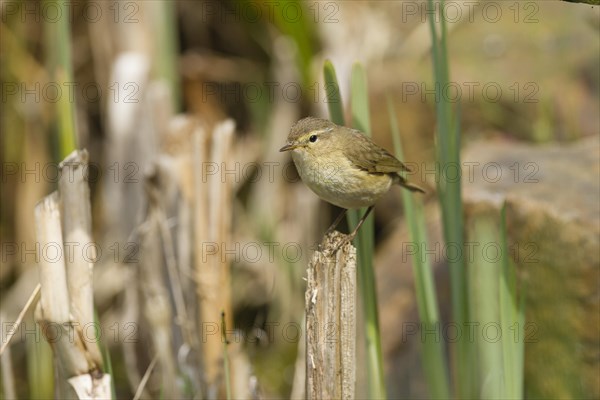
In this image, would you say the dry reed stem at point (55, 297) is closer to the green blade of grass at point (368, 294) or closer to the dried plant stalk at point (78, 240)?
the dried plant stalk at point (78, 240)

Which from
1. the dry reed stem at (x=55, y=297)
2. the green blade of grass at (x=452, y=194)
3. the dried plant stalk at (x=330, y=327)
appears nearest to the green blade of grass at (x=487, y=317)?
the green blade of grass at (x=452, y=194)

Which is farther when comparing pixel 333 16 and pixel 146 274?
pixel 333 16

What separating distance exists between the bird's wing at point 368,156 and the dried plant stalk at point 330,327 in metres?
0.67

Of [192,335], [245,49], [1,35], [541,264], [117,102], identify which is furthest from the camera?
[245,49]

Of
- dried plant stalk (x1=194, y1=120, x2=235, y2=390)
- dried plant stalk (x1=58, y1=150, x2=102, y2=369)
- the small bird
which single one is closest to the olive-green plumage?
the small bird

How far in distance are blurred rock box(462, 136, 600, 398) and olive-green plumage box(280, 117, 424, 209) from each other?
1.57ft

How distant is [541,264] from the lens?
9.40ft

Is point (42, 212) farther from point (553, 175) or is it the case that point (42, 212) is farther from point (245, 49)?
point (245, 49)

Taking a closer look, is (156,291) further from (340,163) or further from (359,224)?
(359,224)

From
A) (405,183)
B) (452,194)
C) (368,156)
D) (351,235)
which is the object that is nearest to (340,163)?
(368,156)

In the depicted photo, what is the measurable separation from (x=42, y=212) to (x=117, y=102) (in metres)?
2.18

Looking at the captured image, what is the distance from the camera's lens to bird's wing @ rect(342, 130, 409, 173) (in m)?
3.06

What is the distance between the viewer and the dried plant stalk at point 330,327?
2385 millimetres

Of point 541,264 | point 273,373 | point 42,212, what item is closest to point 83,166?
point 42,212
